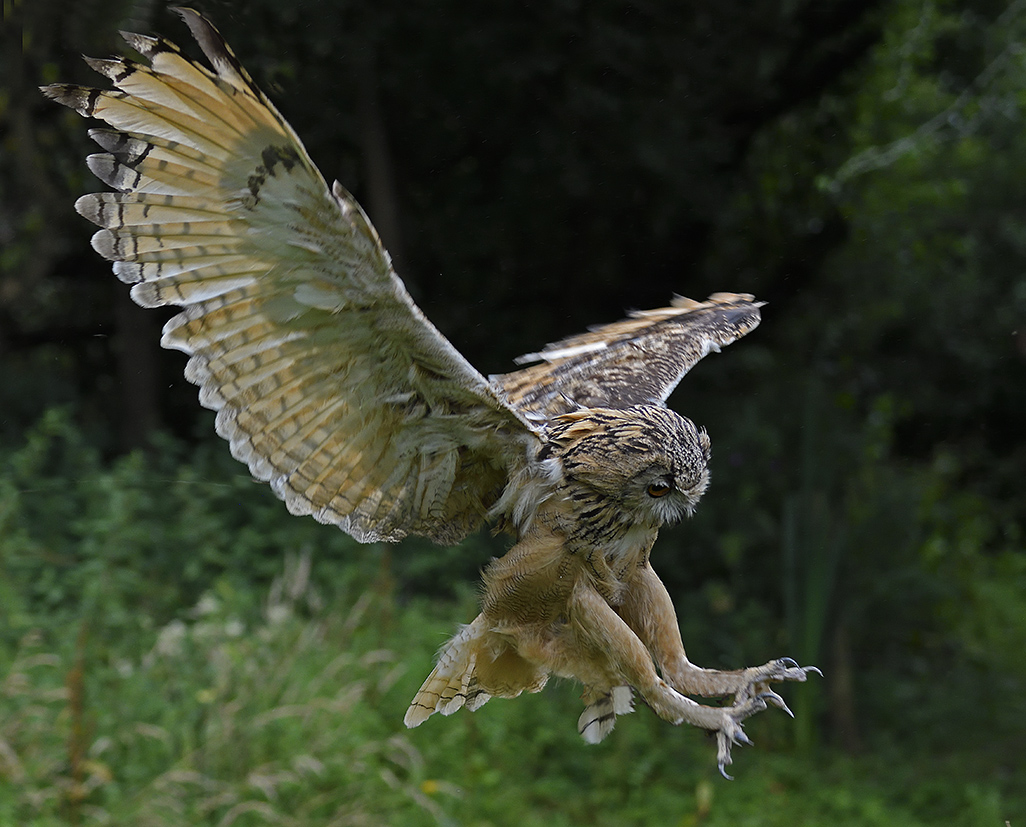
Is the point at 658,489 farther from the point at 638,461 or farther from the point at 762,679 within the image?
the point at 762,679

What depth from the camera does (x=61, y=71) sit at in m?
5.21

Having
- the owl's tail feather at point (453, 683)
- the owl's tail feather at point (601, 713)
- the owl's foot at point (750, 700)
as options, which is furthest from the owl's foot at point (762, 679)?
the owl's tail feather at point (453, 683)

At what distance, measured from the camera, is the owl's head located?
2.32 metres

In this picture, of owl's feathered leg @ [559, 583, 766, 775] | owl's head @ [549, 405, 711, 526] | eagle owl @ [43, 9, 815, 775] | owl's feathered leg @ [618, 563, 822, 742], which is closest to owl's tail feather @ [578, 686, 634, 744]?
eagle owl @ [43, 9, 815, 775]

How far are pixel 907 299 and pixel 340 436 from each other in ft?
17.6

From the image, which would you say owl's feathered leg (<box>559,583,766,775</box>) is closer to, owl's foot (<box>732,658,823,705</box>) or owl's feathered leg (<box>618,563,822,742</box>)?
owl's foot (<box>732,658,823,705</box>)

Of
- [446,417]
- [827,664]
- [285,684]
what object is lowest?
[827,664]

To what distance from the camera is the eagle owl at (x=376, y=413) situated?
1.95 m

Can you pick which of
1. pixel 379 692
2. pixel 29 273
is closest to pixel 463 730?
pixel 379 692

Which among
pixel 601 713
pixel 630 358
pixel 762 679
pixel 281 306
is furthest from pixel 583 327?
pixel 281 306

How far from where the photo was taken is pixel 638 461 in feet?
7.59

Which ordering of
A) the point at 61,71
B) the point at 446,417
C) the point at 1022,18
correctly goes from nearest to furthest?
1. the point at 446,417
2. the point at 61,71
3. the point at 1022,18

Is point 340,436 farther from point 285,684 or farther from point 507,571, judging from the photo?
point 285,684

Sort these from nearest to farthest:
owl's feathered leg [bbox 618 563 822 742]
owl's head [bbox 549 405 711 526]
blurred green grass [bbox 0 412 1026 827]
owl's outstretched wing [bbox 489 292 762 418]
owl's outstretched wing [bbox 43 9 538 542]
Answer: owl's outstretched wing [bbox 43 9 538 542] → owl's head [bbox 549 405 711 526] → owl's feathered leg [bbox 618 563 822 742] → owl's outstretched wing [bbox 489 292 762 418] → blurred green grass [bbox 0 412 1026 827]
